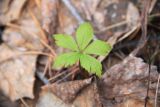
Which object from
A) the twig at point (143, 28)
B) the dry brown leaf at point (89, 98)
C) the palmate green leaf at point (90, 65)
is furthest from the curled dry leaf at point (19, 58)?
the twig at point (143, 28)

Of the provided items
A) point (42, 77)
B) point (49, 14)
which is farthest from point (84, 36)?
point (49, 14)

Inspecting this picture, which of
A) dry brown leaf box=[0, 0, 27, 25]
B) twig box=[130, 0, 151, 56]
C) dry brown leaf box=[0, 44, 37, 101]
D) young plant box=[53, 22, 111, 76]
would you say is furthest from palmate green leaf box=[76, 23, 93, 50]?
dry brown leaf box=[0, 0, 27, 25]

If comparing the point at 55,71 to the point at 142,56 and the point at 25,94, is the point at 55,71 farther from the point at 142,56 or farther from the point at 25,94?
the point at 142,56

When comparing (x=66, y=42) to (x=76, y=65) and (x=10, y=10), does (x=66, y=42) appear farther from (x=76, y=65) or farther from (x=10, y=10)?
(x=10, y=10)

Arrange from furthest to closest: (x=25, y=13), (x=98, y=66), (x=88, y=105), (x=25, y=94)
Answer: (x=25, y=13), (x=25, y=94), (x=88, y=105), (x=98, y=66)

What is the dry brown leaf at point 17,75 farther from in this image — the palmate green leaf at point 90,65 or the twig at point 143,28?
the twig at point 143,28

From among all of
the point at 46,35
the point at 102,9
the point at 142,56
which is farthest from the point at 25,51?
the point at 142,56
